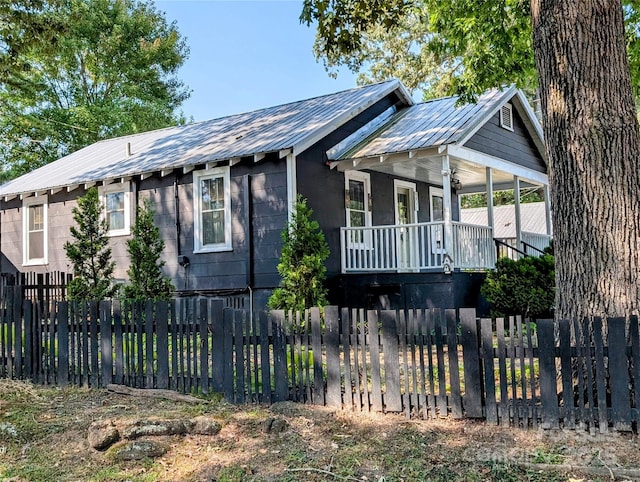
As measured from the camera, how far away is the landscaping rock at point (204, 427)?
5.25m

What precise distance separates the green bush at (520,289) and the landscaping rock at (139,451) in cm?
830

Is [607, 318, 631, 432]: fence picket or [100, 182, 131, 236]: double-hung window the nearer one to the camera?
[607, 318, 631, 432]: fence picket

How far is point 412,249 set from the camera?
1218 centimetres

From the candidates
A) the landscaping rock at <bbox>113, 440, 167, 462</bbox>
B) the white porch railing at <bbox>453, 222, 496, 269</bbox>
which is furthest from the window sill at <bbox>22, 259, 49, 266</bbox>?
the landscaping rock at <bbox>113, 440, 167, 462</bbox>

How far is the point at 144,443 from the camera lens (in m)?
4.88

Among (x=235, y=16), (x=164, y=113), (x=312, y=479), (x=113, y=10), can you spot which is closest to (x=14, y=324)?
(x=312, y=479)

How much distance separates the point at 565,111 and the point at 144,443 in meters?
4.89

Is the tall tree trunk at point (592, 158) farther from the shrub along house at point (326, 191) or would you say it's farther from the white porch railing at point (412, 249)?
the white porch railing at point (412, 249)

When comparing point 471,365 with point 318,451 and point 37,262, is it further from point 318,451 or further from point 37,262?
point 37,262

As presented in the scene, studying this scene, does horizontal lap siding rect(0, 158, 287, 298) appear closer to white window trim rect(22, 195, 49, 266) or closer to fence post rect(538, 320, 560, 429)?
Result: white window trim rect(22, 195, 49, 266)

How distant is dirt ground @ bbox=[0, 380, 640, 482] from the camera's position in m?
4.45

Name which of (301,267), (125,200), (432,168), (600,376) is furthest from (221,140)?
(600,376)

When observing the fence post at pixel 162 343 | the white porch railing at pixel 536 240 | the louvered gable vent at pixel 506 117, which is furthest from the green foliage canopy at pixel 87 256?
the white porch railing at pixel 536 240

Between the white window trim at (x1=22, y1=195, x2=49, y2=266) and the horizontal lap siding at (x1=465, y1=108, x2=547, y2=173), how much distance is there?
11.8 meters
